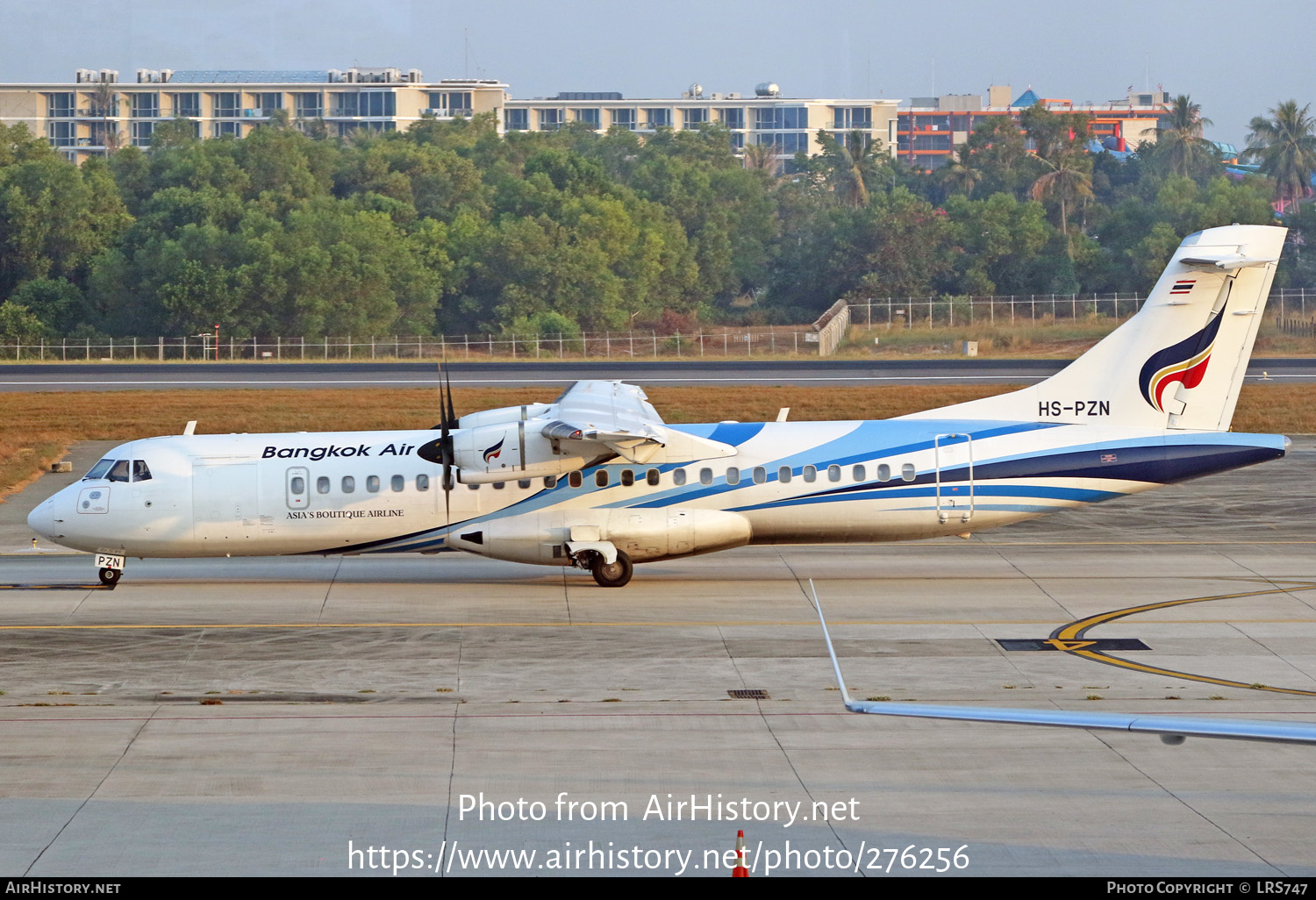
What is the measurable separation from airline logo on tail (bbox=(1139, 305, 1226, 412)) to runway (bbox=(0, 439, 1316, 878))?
363 cm

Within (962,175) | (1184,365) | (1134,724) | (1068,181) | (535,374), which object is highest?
(962,175)

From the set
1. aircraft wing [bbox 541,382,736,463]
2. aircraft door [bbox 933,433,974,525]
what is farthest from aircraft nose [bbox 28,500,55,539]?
aircraft door [bbox 933,433,974,525]

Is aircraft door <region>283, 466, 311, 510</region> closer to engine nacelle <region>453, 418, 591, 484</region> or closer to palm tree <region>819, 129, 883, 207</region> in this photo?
engine nacelle <region>453, 418, 591, 484</region>

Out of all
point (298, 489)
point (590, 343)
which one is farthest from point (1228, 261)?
point (590, 343)

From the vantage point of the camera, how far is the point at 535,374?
72.7 meters

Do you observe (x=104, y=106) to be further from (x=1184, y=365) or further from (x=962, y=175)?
(x=1184, y=365)

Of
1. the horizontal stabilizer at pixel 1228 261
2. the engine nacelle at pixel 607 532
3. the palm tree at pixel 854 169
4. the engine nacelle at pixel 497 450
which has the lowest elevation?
the engine nacelle at pixel 607 532

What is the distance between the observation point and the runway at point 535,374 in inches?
2630

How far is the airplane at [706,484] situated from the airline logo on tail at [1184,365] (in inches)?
1.3

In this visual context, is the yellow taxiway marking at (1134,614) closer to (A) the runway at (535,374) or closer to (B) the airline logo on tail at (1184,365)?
(B) the airline logo on tail at (1184,365)

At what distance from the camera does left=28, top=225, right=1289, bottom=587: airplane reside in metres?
25.9

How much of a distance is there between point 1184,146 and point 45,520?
13902cm

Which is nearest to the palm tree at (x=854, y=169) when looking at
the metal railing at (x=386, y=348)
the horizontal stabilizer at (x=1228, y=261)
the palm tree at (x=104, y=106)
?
the metal railing at (x=386, y=348)
